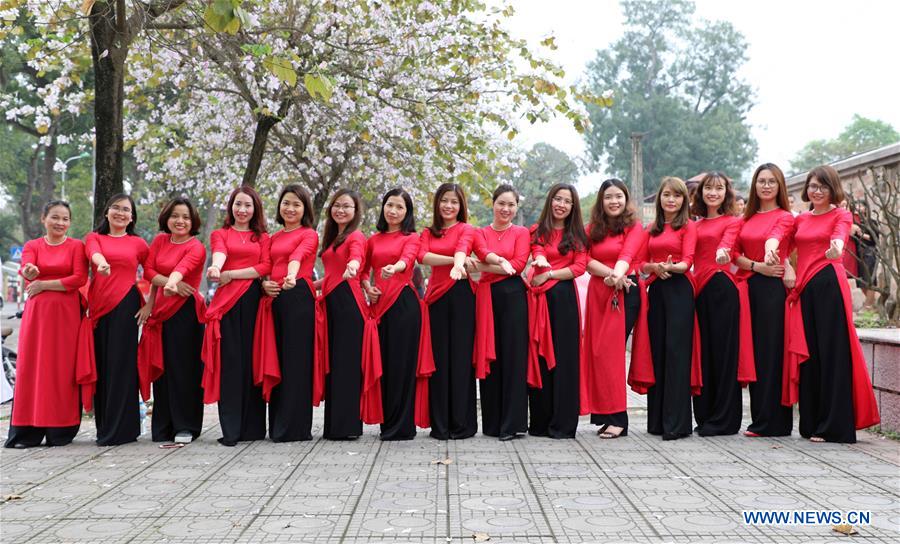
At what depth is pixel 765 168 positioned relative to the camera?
6.97 metres

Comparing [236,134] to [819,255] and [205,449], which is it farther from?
[819,255]

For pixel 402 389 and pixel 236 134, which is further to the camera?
pixel 236 134

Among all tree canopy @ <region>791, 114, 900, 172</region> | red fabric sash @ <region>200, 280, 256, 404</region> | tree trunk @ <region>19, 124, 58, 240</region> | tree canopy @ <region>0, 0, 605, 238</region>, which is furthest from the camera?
tree canopy @ <region>791, 114, 900, 172</region>

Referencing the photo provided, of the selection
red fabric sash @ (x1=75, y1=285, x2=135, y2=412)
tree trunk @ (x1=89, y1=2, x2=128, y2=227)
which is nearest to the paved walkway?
red fabric sash @ (x1=75, y1=285, x2=135, y2=412)

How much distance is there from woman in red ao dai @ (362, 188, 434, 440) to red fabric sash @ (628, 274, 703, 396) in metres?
1.66

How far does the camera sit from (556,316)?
6996 millimetres

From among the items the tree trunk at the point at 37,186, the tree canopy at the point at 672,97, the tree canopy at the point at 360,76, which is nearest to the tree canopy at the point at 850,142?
the tree canopy at the point at 672,97

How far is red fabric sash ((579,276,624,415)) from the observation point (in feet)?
22.9

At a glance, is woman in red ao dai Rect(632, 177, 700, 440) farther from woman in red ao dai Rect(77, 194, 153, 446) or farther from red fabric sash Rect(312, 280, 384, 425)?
woman in red ao dai Rect(77, 194, 153, 446)

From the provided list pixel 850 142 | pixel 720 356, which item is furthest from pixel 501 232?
pixel 850 142

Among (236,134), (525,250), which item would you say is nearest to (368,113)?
(236,134)

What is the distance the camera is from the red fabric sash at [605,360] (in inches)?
275

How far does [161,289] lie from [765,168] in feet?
16.2

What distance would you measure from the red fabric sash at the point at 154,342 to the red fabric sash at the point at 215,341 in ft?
0.45
